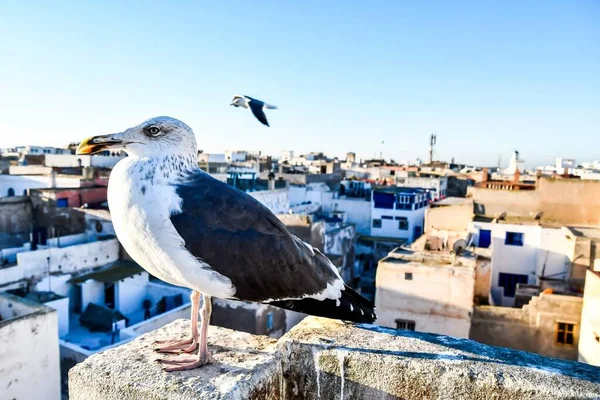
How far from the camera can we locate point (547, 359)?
97.0 inches

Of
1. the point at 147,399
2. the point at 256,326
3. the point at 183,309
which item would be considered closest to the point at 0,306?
the point at 183,309

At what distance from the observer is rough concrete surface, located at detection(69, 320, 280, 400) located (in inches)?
84.9

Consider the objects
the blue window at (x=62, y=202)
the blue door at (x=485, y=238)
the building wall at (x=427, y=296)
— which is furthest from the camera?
the blue window at (x=62, y=202)

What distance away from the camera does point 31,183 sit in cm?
2348

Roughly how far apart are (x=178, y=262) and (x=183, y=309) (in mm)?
11472

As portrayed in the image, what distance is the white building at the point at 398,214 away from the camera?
26297 millimetres

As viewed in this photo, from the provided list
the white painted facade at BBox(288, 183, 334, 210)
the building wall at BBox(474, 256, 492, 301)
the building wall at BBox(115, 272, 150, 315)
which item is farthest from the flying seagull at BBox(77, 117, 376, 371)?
the white painted facade at BBox(288, 183, 334, 210)

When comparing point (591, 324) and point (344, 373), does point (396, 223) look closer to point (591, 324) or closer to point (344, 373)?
point (591, 324)

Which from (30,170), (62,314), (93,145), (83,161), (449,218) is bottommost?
(62,314)

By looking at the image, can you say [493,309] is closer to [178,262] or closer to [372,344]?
[372,344]

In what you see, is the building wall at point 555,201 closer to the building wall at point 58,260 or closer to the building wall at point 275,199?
the building wall at point 275,199

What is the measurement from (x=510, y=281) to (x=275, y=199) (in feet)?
40.0

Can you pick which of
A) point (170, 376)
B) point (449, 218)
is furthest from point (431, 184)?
point (170, 376)

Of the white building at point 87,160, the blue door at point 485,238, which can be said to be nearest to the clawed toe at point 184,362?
the blue door at point 485,238
